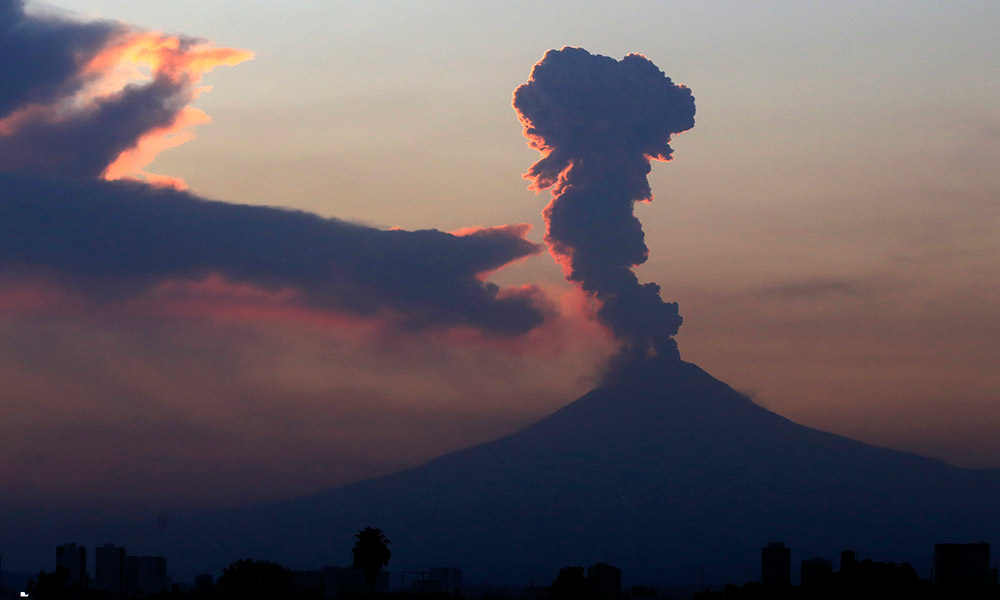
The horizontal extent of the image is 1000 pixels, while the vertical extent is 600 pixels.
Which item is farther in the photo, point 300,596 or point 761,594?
point 300,596

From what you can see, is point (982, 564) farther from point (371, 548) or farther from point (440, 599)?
point (371, 548)

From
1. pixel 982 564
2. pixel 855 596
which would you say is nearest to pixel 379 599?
pixel 855 596

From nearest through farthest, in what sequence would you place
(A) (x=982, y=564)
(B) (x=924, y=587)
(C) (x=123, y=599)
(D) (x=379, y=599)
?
(B) (x=924, y=587) < (D) (x=379, y=599) < (C) (x=123, y=599) < (A) (x=982, y=564)

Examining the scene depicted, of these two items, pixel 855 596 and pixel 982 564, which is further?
pixel 982 564

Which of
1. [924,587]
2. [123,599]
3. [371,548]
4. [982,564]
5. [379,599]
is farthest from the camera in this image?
[982,564]

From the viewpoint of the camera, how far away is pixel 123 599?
172m

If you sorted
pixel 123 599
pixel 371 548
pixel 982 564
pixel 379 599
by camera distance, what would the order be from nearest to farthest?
1. pixel 371 548
2. pixel 379 599
3. pixel 123 599
4. pixel 982 564

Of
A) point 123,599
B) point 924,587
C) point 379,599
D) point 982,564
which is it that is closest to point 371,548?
point 379,599

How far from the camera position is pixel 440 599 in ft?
529

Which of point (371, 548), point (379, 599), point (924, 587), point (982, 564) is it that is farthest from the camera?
point (982, 564)

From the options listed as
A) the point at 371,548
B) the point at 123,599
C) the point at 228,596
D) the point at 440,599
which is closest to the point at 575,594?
the point at 440,599

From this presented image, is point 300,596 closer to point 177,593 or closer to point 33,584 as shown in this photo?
point 177,593

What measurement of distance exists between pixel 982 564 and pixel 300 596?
9900cm

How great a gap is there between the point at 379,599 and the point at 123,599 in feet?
120
